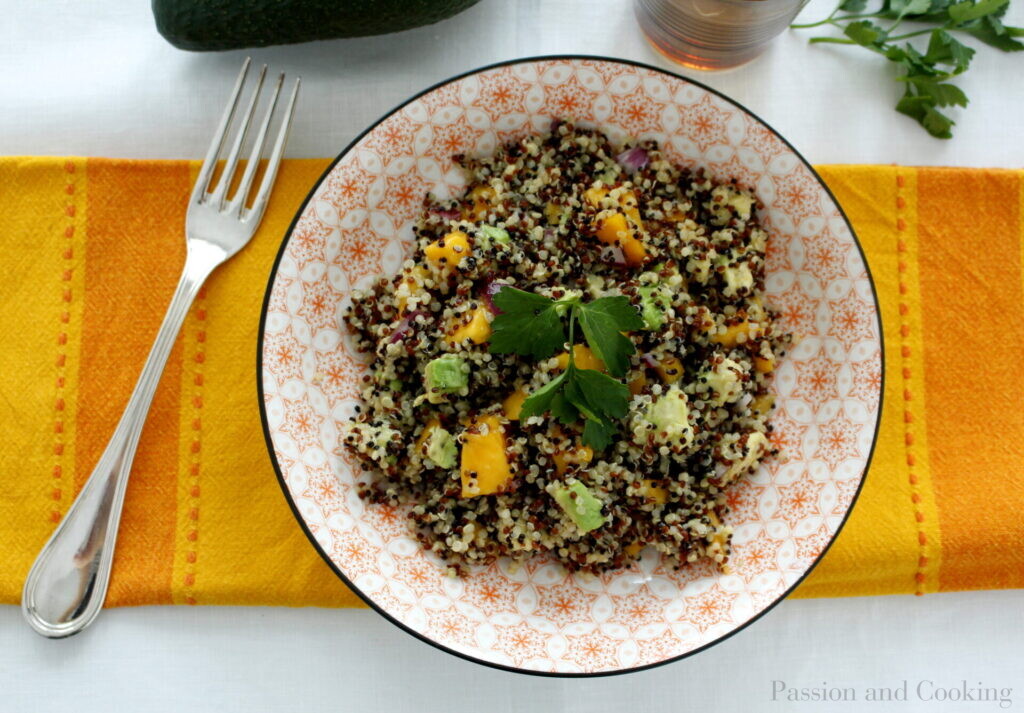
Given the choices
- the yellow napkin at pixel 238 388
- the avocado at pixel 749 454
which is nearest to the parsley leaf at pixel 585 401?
the avocado at pixel 749 454

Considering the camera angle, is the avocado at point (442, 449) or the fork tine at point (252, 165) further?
the fork tine at point (252, 165)

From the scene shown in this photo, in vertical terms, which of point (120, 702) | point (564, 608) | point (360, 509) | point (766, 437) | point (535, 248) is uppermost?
point (535, 248)

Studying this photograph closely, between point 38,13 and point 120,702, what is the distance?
1639 mm

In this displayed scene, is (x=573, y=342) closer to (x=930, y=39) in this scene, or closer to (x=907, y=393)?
(x=907, y=393)

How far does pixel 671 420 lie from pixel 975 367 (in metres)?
0.87

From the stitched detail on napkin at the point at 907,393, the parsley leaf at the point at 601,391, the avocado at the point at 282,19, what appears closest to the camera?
the parsley leaf at the point at 601,391

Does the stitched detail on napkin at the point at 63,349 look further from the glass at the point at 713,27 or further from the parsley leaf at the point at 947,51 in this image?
the parsley leaf at the point at 947,51

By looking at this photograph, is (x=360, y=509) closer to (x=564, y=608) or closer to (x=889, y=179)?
(x=564, y=608)

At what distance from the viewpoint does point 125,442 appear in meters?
1.74

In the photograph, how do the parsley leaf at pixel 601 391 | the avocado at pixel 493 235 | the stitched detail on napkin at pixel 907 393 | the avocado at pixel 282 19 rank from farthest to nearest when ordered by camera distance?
the stitched detail on napkin at pixel 907 393 < the avocado at pixel 282 19 < the avocado at pixel 493 235 < the parsley leaf at pixel 601 391

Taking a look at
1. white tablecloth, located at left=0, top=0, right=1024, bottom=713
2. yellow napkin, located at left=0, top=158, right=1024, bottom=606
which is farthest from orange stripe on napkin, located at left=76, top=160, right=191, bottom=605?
white tablecloth, located at left=0, top=0, right=1024, bottom=713

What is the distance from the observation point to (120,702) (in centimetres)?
182

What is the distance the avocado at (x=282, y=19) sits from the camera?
174cm

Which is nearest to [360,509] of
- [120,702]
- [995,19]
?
[120,702]
